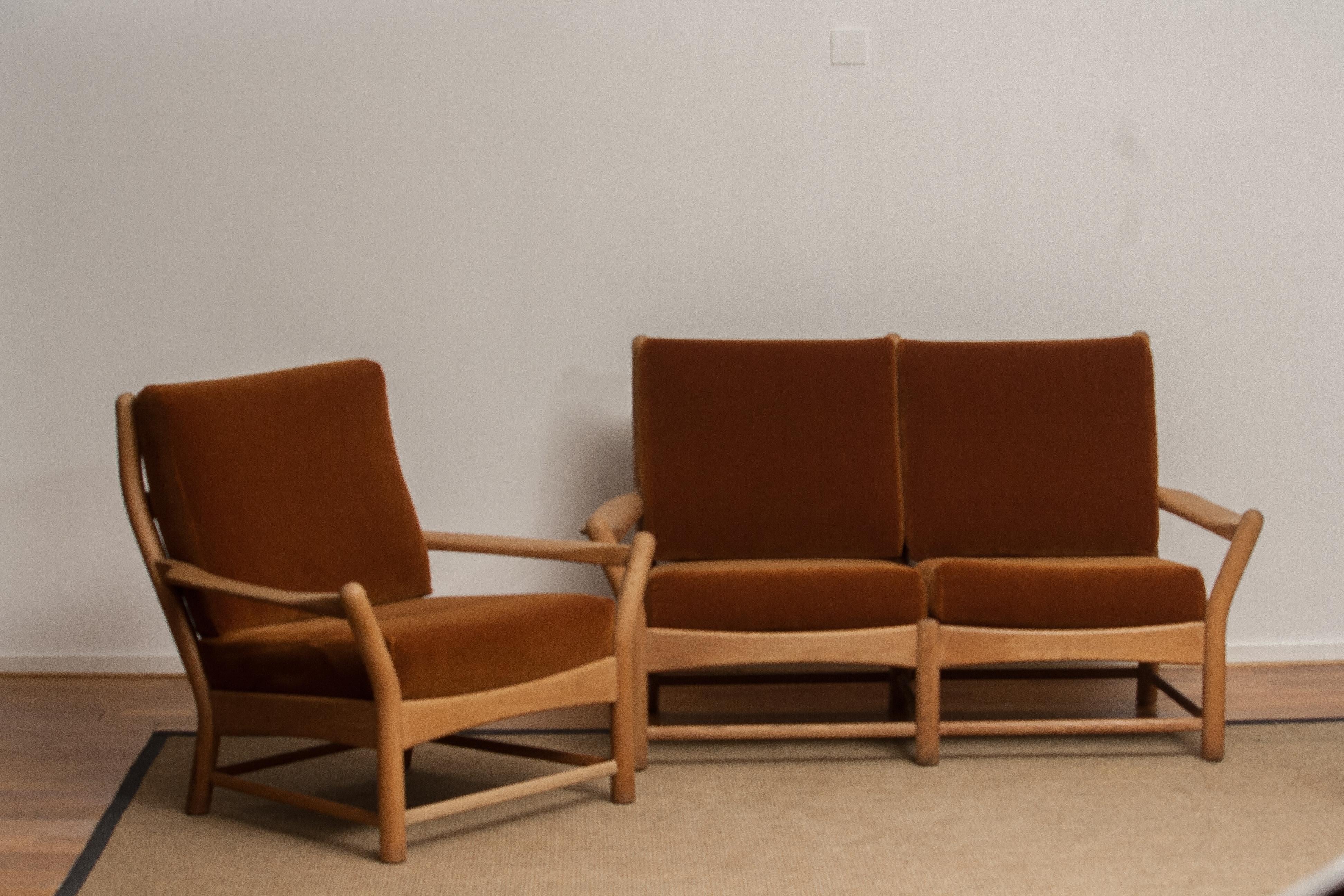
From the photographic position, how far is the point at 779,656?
2.54m

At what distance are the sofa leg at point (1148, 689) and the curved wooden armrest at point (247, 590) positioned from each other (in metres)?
1.90

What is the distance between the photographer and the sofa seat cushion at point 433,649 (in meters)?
2.07

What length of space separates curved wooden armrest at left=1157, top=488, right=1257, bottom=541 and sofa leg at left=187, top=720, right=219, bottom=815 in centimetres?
204

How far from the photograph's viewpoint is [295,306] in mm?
3326

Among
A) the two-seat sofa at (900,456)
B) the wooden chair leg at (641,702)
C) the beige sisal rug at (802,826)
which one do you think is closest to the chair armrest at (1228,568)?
the two-seat sofa at (900,456)

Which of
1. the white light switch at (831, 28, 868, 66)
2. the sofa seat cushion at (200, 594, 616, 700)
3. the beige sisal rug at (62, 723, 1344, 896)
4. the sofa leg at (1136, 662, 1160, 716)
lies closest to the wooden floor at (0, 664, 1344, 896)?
the sofa leg at (1136, 662, 1160, 716)

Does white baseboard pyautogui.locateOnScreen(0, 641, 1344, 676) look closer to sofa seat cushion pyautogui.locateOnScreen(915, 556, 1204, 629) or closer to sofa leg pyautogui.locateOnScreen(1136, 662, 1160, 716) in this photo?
sofa seat cushion pyautogui.locateOnScreen(915, 556, 1204, 629)

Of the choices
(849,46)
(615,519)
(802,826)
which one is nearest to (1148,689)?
(802,826)

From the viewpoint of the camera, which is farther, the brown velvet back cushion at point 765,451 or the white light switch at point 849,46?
the white light switch at point 849,46

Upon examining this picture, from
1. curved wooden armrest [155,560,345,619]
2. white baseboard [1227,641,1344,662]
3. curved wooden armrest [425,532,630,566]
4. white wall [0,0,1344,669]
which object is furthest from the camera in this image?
white baseboard [1227,641,1344,662]

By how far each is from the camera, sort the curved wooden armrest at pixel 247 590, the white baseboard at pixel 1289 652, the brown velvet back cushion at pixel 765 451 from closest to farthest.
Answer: the curved wooden armrest at pixel 247 590 → the brown velvet back cushion at pixel 765 451 → the white baseboard at pixel 1289 652

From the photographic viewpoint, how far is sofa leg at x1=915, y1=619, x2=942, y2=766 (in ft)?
8.41

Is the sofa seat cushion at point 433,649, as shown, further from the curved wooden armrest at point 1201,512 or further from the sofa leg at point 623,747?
the curved wooden armrest at point 1201,512

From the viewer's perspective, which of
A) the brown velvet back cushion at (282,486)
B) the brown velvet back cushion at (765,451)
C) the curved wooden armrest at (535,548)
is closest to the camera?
the brown velvet back cushion at (282,486)
